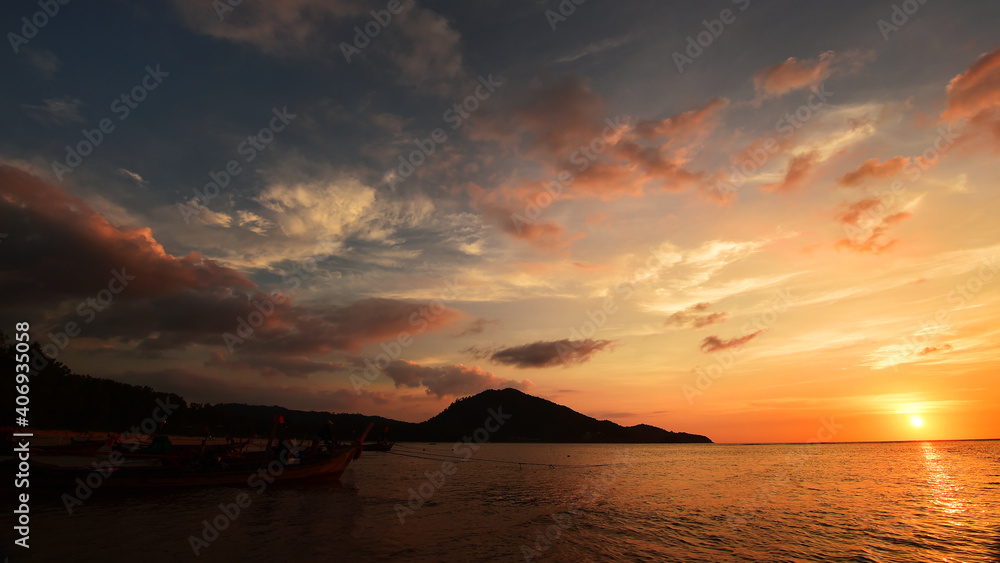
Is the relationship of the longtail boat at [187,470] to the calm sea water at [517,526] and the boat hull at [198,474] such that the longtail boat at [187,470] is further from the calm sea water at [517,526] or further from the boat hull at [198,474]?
the calm sea water at [517,526]

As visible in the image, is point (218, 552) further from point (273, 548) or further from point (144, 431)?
point (144, 431)

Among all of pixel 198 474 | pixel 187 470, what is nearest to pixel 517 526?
pixel 198 474

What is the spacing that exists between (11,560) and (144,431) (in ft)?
339

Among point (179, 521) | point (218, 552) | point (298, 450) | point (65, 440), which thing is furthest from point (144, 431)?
point (218, 552)

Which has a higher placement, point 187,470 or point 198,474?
point 187,470

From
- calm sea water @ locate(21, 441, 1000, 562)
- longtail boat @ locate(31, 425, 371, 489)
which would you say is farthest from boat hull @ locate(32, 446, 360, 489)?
calm sea water @ locate(21, 441, 1000, 562)

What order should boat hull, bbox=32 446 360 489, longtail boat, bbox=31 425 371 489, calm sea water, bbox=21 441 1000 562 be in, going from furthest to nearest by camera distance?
longtail boat, bbox=31 425 371 489
boat hull, bbox=32 446 360 489
calm sea water, bbox=21 441 1000 562

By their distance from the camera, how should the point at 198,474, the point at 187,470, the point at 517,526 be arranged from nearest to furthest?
the point at 517,526
the point at 187,470
the point at 198,474

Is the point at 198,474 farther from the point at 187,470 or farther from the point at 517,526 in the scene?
the point at 517,526

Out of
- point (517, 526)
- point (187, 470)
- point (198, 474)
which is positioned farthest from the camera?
point (198, 474)

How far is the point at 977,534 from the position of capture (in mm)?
23641

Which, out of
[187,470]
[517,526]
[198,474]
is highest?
[187,470]

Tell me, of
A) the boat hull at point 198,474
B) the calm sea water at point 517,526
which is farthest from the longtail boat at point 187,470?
the calm sea water at point 517,526

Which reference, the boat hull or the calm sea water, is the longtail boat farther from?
the calm sea water
